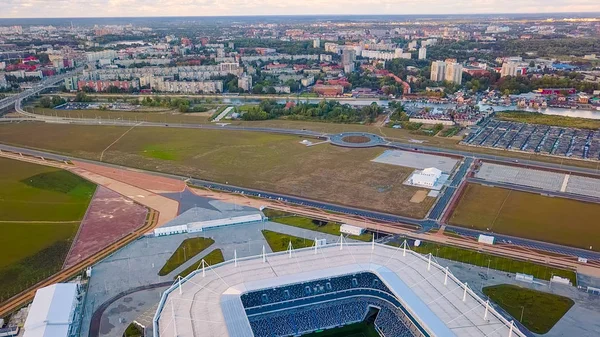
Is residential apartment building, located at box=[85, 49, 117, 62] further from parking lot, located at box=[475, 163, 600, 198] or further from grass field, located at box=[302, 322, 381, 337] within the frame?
grass field, located at box=[302, 322, 381, 337]

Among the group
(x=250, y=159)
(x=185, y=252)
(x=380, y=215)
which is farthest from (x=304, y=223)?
(x=250, y=159)

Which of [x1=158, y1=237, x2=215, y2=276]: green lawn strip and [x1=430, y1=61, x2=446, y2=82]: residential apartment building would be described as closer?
[x1=158, y1=237, x2=215, y2=276]: green lawn strip

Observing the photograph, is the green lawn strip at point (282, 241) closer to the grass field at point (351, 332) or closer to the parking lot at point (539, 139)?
the grass field at point (351, 332)

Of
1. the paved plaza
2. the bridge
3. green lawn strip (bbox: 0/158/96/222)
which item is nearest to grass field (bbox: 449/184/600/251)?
the paved plaza

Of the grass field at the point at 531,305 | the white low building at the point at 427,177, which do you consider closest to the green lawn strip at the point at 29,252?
the grass field at the point at 531,305

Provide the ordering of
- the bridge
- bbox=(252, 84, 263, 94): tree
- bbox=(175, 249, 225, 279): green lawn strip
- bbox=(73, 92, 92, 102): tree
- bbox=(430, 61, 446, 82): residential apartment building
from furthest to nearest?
bbox=(430, 61, 446, 82): residential apartment building → bbox=(252, 84, 263, 94): tree → bbox=(73, 92, 92, 102): tree → the bridge → bbox=(175, 249, 225, 279): green lawn strip

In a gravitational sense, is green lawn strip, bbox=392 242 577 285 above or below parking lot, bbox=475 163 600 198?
below

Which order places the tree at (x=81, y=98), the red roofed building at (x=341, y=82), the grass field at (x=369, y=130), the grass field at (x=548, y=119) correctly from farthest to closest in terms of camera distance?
1. the red roofed building at (x=341, y=82)
2. the tree at (x=81, y=98)
3. the grass field at (x=548, y=119)
4. the grass field at (x=369, y=130)
